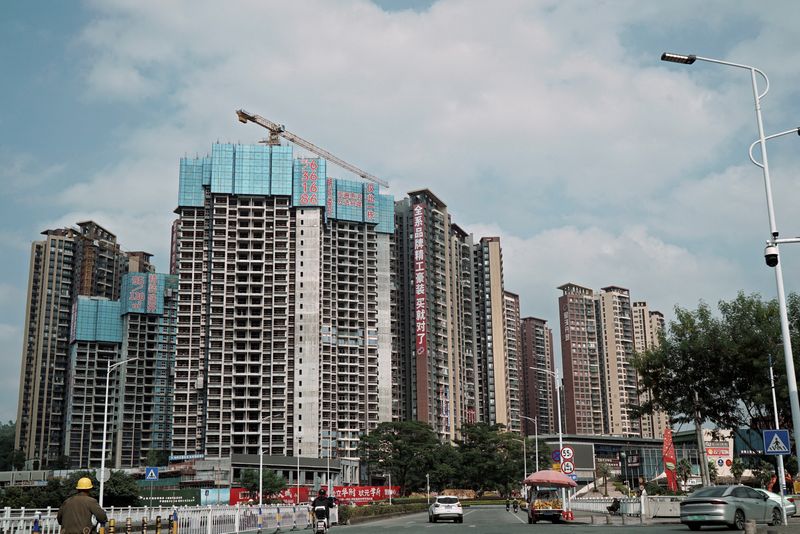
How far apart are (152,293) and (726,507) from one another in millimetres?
146683

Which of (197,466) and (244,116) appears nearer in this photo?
(197,466)

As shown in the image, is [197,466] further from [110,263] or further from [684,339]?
[684,339]

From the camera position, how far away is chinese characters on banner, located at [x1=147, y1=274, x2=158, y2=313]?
520ft

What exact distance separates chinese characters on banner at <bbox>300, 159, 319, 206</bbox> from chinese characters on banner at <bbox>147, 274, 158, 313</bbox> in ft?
134

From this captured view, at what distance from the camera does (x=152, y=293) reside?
15888cm

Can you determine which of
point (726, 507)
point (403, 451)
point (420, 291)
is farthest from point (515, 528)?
A: point (420, 291)

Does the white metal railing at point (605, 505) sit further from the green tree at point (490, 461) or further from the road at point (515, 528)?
the green tree at point (490, 461)

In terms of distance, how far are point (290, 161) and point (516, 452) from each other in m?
63.5

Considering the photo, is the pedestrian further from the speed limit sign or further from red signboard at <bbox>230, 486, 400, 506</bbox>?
red signboard at <bbox>230, 486, 400, 506</bbox>

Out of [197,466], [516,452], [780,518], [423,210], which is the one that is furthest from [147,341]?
[780,518]

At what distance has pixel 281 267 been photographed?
5374 inches

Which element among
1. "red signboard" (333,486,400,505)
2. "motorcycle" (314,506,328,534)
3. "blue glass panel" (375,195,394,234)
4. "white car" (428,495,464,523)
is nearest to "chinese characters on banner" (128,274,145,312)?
"blue glass panel" (375,195,394,234)

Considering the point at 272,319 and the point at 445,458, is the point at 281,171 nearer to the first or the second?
the point at 272,319

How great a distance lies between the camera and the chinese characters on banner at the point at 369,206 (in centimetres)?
14621
